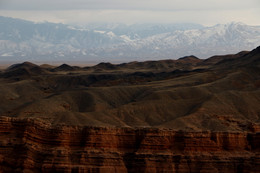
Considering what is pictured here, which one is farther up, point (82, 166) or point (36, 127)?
point (36, 127)

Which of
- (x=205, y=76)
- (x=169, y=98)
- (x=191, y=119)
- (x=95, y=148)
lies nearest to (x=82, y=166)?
(x=95, y=148)

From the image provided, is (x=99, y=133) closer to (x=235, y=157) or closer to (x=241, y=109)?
(x=235, y=157)

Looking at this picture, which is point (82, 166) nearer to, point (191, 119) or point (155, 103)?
point (191, 119)

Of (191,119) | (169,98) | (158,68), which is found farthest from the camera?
(158,68)

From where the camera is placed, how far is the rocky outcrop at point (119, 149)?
29750mm

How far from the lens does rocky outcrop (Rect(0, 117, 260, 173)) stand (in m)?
29.8

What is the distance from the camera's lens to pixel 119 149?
31.2 m

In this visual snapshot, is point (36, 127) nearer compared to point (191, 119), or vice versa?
point (36, 127)

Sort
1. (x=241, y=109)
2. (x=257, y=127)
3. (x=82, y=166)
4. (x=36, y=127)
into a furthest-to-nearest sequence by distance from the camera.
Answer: (x=241, y=109) → (x=257, y=127) → (x=36, y=127) → (x=82, y=166)

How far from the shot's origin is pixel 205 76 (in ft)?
346

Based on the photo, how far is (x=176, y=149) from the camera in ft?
101

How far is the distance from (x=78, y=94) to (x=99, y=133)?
5691cm

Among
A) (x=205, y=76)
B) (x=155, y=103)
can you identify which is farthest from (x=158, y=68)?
(x=155, y=103)

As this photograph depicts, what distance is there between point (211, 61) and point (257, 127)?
138928mm
